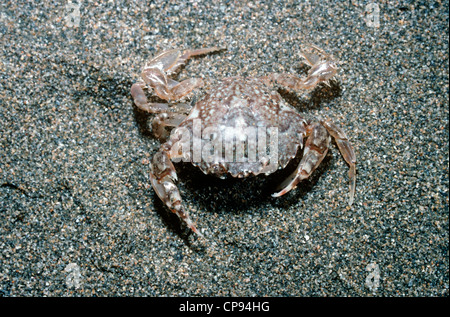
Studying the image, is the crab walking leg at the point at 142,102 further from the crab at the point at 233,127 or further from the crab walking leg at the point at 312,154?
the crab walking leg at the point at 312,154

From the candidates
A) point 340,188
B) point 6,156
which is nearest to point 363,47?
point 340,188

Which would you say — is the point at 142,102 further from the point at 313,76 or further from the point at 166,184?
the point at 313,76

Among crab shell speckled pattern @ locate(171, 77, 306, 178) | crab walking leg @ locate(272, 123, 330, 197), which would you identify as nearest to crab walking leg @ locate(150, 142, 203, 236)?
crab shell speckled pattern @ locate(171, 77, 306, 178)

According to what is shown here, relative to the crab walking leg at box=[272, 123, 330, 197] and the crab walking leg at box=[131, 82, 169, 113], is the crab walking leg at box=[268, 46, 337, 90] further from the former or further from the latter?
the crab walking leg at box=[131, 82, 169, 113]

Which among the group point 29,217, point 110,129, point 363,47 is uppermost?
point 363,47

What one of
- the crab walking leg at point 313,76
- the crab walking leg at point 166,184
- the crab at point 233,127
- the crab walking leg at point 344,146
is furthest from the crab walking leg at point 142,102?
the crab walking leg at point 344,146

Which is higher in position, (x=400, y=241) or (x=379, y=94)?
(x=379, y=94)

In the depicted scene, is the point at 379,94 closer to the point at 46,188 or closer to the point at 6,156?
the point at 46,188
